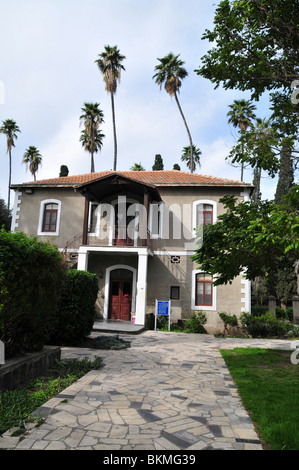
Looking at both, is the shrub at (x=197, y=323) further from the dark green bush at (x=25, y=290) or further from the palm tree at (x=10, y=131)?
the palm tree at (x=10, y=131)

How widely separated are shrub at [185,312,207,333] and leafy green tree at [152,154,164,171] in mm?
15048

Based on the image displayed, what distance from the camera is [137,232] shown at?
15.8 metres

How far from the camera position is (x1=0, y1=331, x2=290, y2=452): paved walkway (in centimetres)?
292

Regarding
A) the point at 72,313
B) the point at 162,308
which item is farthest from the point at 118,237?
the point at 72,313

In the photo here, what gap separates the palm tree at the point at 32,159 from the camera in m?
35.3

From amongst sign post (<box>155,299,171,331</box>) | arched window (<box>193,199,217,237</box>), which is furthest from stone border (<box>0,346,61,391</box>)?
arched window (<box>193,199,217,237</box>)

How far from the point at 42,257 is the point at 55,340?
13.1 ft

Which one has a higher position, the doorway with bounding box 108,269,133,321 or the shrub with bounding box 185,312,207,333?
the doorway with bounding box 108,269,133,321

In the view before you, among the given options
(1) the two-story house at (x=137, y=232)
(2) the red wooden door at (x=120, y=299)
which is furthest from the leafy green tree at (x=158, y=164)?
(2) the red wooden door at (x=120, y=299)

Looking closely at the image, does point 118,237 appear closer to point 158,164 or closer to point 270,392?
point 270,392

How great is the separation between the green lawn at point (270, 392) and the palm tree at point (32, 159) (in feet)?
107

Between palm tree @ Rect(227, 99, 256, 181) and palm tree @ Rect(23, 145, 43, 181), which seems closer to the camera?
palm tree @ Rect(227, 99, 256, 181)

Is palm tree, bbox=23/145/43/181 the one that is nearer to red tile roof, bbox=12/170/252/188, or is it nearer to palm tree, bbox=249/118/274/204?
red tile roof, bbox=12/170/252/188
